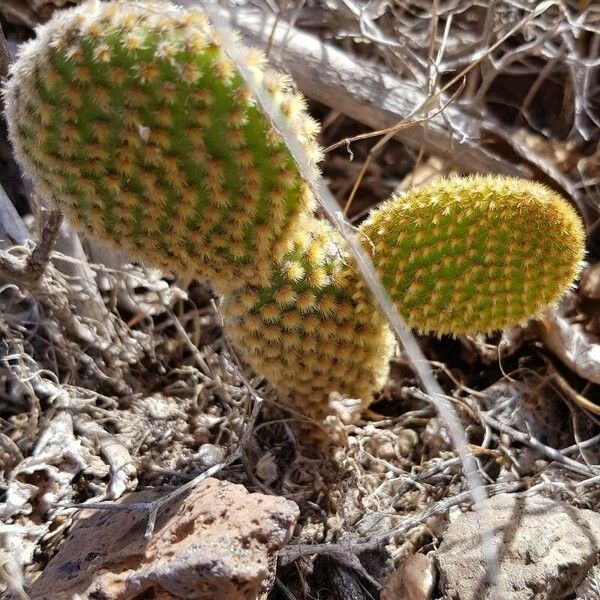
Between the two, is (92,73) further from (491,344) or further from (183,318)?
(491,344)

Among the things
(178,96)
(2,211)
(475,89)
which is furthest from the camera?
(475,89)

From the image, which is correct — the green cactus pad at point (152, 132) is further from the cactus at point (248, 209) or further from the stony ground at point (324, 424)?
the stony ground at point (324, 424)

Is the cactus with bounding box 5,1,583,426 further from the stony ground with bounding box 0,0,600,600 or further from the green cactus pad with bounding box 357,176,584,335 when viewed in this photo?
A: the stony ground with bounding box 0,0,600,600

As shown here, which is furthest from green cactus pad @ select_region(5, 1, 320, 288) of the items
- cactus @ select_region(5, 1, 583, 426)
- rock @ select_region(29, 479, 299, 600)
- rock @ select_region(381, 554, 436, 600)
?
rock @ select_region(381, 554, 436, 600)

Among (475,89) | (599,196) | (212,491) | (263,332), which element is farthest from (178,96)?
(475,89)

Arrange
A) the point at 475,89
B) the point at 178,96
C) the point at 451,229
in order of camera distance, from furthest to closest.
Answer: the point at 475,89
the point at 451,229
the point at 178,96

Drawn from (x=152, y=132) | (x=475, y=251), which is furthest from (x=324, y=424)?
(x=152, y=132)

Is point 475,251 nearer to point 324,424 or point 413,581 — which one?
point 324,424
